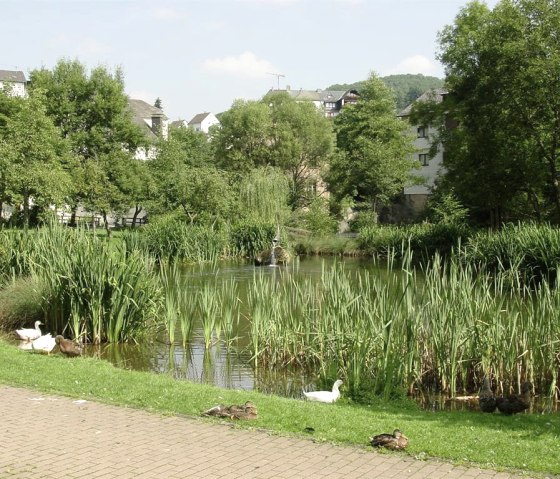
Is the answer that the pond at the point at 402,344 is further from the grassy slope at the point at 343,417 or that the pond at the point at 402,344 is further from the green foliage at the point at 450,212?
the green foliage at the point at 450,212

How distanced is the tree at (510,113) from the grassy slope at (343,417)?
23.4 meters

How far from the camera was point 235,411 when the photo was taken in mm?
7457

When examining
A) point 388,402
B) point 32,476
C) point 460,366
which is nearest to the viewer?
point 32,476

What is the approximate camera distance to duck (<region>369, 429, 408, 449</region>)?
6.38 metres

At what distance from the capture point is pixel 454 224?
32906 millimetres

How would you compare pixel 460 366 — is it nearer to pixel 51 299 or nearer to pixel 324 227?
pixel 51 299

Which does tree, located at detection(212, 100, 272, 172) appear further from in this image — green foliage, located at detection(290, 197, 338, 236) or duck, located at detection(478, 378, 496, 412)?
duck, located at detection(478, 378, 496, 412)

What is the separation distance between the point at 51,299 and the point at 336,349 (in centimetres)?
689

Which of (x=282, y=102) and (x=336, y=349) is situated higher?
(x=282, y=102)

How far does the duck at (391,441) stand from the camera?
638 cm

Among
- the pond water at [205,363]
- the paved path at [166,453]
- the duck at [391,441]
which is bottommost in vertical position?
the pond water at [205,363]

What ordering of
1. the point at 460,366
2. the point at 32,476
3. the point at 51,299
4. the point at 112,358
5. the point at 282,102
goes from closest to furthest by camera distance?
the point at 32,476, the point at 460,366, the point at 112,358, the point at 51,299, the point at 282,102

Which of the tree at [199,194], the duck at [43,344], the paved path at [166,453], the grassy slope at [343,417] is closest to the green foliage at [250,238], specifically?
the tree at [199,194]

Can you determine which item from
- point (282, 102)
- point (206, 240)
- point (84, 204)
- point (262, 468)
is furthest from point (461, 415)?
point (282, 102)
